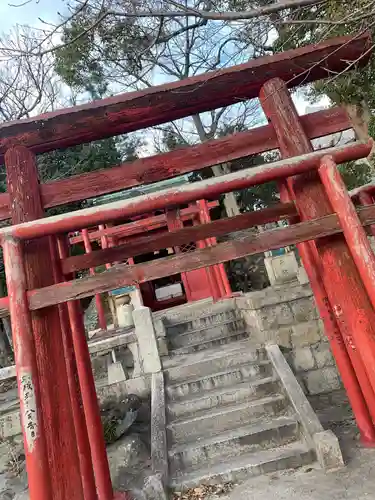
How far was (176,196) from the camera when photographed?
7.29ft

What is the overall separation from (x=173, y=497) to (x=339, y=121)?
3760 millimetres

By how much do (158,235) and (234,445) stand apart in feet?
9.38

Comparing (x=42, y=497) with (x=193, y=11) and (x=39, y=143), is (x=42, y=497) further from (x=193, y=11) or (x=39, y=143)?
(x=193, y=11)

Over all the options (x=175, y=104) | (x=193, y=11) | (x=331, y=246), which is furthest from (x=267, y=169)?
(x=193, y=11)

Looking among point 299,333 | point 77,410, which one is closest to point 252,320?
point 299,333

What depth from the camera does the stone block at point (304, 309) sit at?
6648 millimetres

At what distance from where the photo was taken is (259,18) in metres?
3.39

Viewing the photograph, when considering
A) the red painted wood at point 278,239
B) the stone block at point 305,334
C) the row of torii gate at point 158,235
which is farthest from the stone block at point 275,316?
the red painted wood at point 278,239

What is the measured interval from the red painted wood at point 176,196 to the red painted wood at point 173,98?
3.57 ft

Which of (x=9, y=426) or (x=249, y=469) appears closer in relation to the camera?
(x=249, y=469)

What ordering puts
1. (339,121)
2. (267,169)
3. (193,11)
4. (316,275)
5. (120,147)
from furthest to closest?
1. (120,147)
2. (316,275)
3. (339,121)
4. (193,11)
5. (267,169)

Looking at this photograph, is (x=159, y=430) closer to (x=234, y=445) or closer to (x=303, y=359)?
(x=234, y=445)

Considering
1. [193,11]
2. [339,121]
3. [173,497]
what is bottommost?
[173,497]

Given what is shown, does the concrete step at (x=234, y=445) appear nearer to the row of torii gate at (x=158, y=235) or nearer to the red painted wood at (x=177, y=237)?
the row of torii gate at (x=158, y=235)
